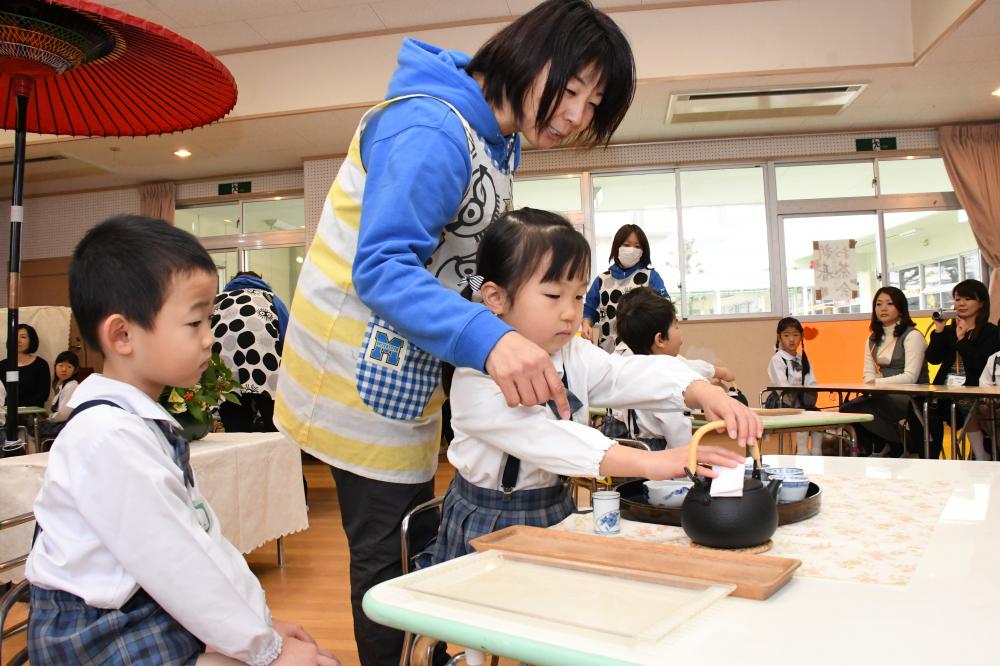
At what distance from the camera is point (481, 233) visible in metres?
1.36

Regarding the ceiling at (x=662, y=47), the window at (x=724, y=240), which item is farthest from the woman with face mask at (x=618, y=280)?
the window at (x=724, y=240)

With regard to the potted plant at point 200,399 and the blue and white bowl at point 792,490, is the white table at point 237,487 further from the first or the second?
the blue and white bowl at point 792,490

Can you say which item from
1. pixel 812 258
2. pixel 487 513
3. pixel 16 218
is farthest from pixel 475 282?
pixel 812 258

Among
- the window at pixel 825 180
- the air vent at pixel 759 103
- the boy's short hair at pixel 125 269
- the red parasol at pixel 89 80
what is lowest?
the boy's short hair at pixel 125 269

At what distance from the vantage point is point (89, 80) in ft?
6.54

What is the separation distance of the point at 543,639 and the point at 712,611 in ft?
0.59

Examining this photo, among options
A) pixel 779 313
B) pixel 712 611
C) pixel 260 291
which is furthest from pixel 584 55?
pixel 779 313

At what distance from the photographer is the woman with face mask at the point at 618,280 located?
4930mm

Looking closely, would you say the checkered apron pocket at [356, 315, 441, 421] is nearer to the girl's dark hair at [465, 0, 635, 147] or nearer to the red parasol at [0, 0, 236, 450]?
the girl's dark hair at [465, 0, 635, 147]

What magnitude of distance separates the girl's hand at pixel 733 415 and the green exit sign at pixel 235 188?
8887 millimetres

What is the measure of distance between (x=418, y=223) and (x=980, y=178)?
856cm

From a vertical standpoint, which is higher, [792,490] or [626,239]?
[626,239]

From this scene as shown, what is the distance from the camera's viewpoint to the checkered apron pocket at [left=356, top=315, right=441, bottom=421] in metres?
1.22

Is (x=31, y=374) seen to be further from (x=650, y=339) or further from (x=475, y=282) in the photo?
(x=475, y=282)
